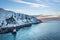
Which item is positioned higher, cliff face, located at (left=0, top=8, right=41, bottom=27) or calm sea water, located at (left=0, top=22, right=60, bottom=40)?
cliff face, located at (left=0, top=8, right=41, bottom=27)

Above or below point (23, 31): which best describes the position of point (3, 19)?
above

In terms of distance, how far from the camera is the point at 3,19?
213 inches

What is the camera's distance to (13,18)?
5414mm

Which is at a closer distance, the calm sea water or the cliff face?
the calm sea water

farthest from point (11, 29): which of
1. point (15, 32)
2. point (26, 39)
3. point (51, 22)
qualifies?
point (51, 22)

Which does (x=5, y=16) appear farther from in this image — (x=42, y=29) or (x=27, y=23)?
(x=42, y=29)

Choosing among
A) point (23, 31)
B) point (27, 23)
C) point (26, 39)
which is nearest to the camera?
point (26, 39)

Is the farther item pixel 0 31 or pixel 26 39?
pixel 0 31

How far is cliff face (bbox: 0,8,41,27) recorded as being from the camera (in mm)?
A: 5234

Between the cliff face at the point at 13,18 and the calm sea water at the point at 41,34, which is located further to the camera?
the cliff face at the point at 13,18

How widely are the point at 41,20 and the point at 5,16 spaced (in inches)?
36.4

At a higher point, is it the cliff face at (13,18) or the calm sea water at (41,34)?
the cliff face at (13,18)

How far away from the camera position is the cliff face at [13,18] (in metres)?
5.23

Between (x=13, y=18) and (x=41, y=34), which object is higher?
(x=13, y=18)
